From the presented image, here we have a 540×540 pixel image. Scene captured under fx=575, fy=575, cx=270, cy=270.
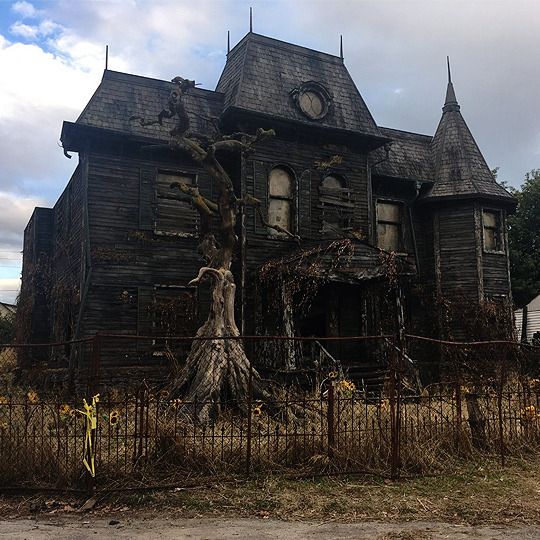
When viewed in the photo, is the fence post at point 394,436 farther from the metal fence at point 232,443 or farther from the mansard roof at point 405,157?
the mansard roof at point 405,157

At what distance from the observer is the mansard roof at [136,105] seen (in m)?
15.3

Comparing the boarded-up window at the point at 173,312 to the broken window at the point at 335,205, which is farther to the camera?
the broken window at the point at 335,205

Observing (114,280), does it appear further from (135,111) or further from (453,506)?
(453,506)

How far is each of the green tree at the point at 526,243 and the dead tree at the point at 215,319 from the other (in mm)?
22177

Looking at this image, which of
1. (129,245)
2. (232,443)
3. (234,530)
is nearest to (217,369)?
(232,443)

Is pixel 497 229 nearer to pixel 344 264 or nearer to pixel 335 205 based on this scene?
pixel 335 205

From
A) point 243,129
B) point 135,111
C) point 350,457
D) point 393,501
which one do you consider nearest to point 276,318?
point 243,129

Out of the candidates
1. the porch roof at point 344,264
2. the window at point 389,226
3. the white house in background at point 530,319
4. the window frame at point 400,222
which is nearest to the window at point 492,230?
the window frame at point 400,222

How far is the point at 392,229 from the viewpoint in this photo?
63.6 feet

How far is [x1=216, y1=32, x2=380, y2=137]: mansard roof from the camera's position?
1679 cm

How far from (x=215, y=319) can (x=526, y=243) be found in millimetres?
25465

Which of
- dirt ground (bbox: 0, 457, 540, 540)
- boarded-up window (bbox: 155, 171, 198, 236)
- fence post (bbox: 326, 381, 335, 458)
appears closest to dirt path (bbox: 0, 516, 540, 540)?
dirt ground (bbox: 0, 457, 540, 540)

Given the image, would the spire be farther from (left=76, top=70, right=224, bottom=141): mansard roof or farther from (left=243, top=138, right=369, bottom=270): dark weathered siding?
(left=76, top=70, right=224, bottom=141): mansard roof

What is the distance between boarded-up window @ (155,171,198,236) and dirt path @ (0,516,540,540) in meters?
10.5
